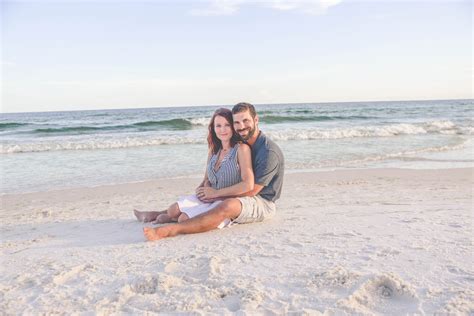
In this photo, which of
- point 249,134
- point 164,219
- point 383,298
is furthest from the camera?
point 164,219

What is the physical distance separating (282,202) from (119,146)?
10.6 meters

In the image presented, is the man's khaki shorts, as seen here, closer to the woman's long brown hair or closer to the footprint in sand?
the woman's long brown hair

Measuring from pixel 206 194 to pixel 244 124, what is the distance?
0.84m

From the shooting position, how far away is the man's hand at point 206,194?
4387 millimetres

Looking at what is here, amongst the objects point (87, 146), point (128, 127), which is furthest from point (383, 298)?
point (128, 127)

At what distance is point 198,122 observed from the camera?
28.4 metres

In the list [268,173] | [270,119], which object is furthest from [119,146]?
[270,119]

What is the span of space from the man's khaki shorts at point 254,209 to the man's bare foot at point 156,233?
0.70 metres

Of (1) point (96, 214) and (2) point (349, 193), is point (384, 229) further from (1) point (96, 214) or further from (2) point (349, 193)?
(1) point (96, 214)

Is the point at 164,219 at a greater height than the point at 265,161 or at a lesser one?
lesser

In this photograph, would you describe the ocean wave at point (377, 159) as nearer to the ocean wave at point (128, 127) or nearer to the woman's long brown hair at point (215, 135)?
the woman's long brown hair at point (215, 135)

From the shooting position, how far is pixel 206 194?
14.5 ft

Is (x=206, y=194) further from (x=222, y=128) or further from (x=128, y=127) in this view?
(x=128, y=127)

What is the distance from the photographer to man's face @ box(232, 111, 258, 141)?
418cm
